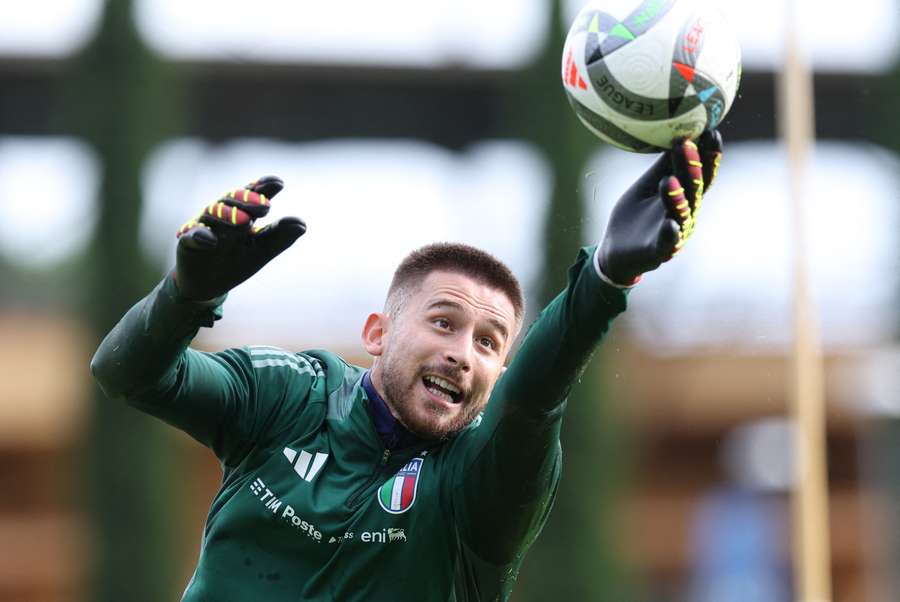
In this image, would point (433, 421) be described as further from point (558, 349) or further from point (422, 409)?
point (558, 349)

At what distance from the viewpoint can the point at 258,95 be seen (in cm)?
1319

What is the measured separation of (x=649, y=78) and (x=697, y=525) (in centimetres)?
1079

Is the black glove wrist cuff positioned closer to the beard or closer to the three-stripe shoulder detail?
the beard

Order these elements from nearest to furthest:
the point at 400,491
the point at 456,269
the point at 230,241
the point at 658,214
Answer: the point at 658,214
the point at 230,241
the point at 400,491
the point at 456,269

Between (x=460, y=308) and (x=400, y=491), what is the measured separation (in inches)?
22.2

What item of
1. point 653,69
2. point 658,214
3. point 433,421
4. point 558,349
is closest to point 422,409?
point 433,421

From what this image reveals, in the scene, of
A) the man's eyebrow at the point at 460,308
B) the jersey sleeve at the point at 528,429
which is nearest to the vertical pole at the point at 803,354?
the man's eyebrow at the point at 460,308

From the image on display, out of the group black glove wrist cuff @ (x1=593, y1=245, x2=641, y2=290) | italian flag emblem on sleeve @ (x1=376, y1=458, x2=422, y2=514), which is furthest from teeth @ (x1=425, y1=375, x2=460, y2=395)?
black glove wrist cuff @ (x1=593, y1=245, x2=641, y2=290)

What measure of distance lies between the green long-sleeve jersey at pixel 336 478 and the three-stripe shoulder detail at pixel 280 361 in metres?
0.03

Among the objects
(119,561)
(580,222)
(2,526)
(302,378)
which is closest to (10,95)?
(2,526)

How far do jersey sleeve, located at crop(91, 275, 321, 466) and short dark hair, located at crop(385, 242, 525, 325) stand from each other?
0.39 metres

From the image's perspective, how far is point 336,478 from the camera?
4219 millimetres

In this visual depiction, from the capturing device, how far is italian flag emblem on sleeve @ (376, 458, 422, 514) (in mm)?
4137

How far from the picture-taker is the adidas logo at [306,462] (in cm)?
420
